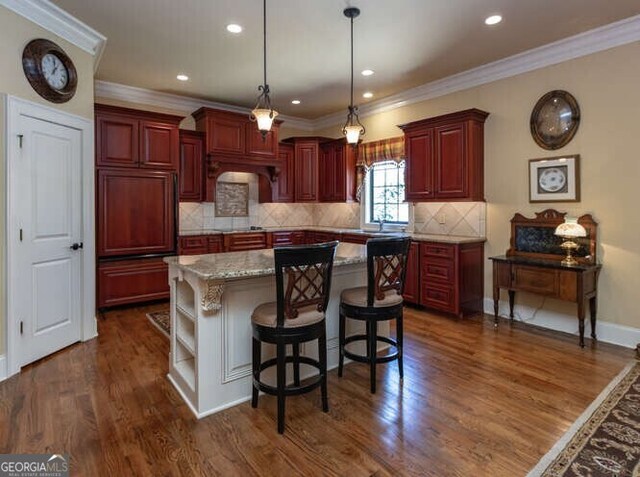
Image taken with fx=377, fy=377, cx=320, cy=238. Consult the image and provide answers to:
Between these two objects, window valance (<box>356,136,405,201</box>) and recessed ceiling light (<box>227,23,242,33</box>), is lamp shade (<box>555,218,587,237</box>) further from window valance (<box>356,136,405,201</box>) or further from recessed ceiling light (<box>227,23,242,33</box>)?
recessed ceiling light (<box>227,23,242,33</box>)

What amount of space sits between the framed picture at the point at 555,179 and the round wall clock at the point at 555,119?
17cm

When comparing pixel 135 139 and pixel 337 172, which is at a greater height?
pixel 135 139

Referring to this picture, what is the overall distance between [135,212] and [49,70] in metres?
1.81

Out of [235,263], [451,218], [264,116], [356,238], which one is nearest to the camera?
[235,263]

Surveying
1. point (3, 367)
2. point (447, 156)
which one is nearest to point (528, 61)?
point (447, 156)

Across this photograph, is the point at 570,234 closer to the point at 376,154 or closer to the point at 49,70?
the point at 376,154

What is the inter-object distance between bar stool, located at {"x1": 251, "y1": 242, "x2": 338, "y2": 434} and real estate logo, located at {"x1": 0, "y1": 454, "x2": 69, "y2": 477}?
40.6 inches

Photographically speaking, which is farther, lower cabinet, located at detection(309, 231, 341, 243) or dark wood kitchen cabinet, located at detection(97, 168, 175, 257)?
lower cabinet, located at detection(309, 231, 341, 243)

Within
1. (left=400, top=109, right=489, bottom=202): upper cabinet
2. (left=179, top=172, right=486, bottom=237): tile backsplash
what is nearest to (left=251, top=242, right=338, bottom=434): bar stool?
(left=400, top=109, right=489, bottom=202): upper cabinet

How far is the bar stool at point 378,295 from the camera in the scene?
2.58 meters

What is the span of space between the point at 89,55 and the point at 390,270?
11.5ft

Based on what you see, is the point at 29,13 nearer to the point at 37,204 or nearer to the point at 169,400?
the point at 37,204

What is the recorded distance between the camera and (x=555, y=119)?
389 centimetres

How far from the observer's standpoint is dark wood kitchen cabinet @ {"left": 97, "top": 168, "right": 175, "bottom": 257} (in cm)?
442
